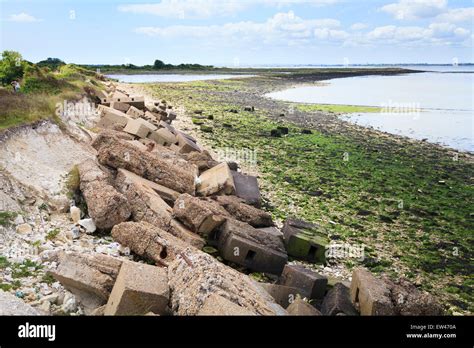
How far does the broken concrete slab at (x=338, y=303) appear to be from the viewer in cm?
685

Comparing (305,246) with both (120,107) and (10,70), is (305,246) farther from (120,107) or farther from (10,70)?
(10,70)

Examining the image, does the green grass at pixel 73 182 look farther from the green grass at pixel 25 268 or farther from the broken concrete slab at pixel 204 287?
the broken concrete slab at pixel 204 287

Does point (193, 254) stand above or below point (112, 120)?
below

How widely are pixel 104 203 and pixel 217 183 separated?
13.3ft

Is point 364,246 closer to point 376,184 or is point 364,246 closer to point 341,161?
point 376,184

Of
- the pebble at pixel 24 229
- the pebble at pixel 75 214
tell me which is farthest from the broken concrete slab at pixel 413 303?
the pebble at pixel 24 229

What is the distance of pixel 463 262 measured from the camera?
427 inches

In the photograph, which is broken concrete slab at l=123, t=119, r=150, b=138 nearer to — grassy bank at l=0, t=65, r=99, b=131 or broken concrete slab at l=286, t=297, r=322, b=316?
grassy bank at l=0, t=65, r=99, b=131

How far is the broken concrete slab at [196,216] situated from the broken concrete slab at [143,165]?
1920mm

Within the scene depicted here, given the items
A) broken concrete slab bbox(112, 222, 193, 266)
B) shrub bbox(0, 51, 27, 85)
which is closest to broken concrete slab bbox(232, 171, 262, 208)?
broken concrete slab bbox(112, 222, 193, 266)

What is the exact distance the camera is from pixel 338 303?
6965 millimetres

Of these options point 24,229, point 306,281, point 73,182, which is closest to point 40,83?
point 73,182
